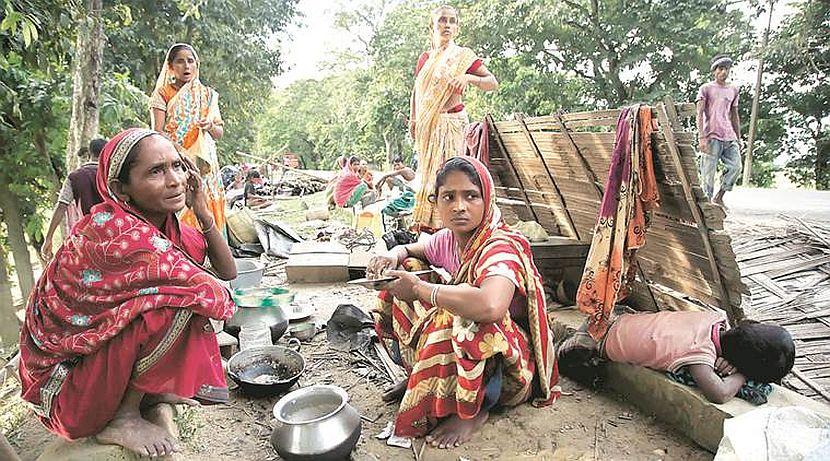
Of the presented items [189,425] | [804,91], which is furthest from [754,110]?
[189,425]

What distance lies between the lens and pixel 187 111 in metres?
4.09

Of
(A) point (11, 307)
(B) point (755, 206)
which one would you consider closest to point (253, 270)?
(A) point (11, 307)

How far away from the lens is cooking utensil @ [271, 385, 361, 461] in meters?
2.12

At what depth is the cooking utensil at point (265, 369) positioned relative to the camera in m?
2.80

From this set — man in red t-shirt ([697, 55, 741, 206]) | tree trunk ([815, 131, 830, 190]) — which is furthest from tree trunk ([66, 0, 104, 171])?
tree trunk ([815, 131, 830, 190])

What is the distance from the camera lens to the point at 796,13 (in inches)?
553

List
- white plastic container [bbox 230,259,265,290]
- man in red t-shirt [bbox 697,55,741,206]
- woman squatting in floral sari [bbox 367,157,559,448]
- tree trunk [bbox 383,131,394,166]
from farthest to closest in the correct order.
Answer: tree trunk [bbox 383,131,394,166]
man in red t-shirt [bbox 697,55,741,206]
white plastic container [bbox 230,259,265,290]
woman squatting in floral sari [bbox 367,157,559,448]

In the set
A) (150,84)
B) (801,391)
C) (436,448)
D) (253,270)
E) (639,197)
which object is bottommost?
(801,391)

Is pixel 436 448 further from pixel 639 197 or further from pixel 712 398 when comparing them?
pixel 639 197

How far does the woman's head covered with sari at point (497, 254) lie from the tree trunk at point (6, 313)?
7.85 m

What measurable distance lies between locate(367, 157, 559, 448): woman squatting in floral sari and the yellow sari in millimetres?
2490

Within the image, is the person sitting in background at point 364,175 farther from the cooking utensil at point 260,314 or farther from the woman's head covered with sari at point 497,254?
the woman's head covered with sari at point 497,254

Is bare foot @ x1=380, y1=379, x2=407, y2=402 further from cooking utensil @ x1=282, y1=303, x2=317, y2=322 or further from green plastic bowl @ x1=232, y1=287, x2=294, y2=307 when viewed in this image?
cooking utensil @ x1=282, y1=303, x2=317, y2=322

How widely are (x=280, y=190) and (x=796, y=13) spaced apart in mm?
15941
